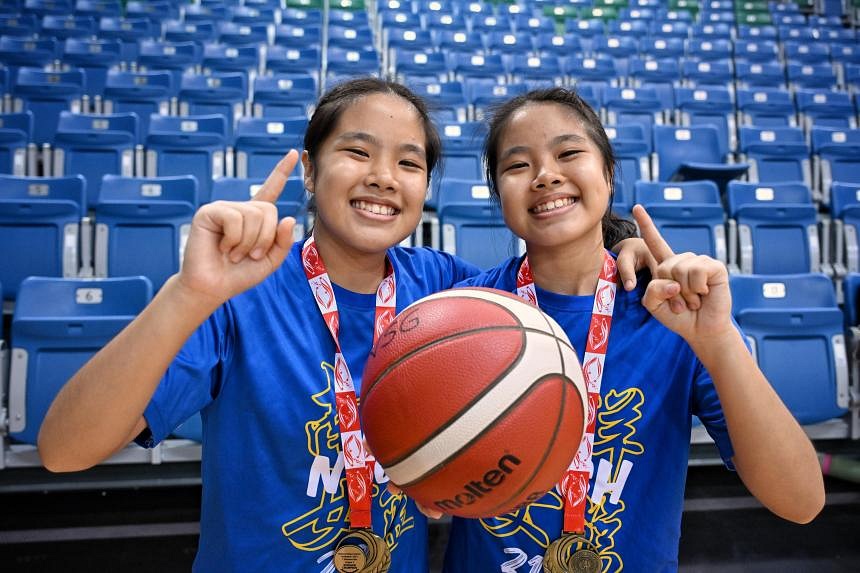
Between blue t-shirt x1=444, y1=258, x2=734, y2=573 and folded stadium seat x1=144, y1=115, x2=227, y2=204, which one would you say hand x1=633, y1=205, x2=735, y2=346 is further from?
folded stadium seat x1=144, y1=115, x2=227, y2=204

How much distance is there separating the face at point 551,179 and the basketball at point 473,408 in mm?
288

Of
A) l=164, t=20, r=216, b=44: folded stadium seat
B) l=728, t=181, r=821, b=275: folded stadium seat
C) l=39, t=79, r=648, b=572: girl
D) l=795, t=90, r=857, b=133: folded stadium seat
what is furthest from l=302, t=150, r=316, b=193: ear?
l=164, t=20, r=216, b=44: folded stadium seat

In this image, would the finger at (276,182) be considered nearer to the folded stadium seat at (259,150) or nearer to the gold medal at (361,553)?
the gold medal at (361,553)

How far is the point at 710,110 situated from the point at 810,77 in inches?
89.9

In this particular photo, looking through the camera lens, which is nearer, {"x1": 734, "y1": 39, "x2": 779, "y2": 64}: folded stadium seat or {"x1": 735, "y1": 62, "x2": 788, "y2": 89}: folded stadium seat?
{"x1": 735, "y1": 62, "x2": 788, "y2": 89}: folded stadium seat

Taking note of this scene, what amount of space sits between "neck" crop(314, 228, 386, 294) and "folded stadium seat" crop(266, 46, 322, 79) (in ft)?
20.8

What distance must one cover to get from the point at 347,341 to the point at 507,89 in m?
5.87

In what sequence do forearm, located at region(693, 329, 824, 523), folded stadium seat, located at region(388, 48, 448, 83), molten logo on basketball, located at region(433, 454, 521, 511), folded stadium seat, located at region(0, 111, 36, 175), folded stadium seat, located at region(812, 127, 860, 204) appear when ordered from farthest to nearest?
1. folded stadium seat, located at region(388, 48, 448, 83)
2. folded stadium seat, located at region(812, 127, 860, 204)
3. folded stadium seat, located at region(0, 111, 36, 175)
4. forearm, located at region(693, 329, 824, 523)
5. molten logo on basketball, located at region(433, 454, 521, 511)

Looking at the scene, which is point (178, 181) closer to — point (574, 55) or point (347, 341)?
point (347, 341)

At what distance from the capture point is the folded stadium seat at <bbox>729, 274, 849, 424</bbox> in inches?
108

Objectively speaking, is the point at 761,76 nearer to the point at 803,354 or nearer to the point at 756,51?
the point at 756,51

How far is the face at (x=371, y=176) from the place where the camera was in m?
1.21

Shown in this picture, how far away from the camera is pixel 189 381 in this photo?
40.6 inches

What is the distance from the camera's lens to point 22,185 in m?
3.64
